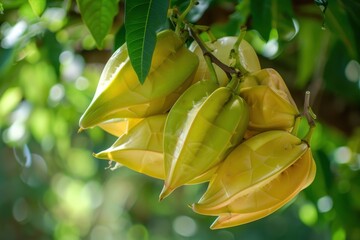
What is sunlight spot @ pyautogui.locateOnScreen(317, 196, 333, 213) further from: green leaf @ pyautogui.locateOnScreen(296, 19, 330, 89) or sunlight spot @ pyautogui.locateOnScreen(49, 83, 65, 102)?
sunlight spot @ pyautogui.locateOnScreen(49, 83, 65, 102)

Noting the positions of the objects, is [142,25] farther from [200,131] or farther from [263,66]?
[263,66]

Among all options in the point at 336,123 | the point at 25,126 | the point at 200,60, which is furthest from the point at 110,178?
the point at 200,60

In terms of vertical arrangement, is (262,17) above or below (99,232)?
above

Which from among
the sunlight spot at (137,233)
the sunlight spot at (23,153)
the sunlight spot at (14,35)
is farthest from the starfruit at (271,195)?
the sunlight spot at (137,233)

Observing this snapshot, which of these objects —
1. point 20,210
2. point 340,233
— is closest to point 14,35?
point 340,233

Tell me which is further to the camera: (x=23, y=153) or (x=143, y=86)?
(x=23, y=153)

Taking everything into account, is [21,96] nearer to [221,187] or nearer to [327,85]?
[327,85]

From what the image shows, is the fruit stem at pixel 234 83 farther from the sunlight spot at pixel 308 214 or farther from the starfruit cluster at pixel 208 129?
the sunlight spot at pixel 308 214
